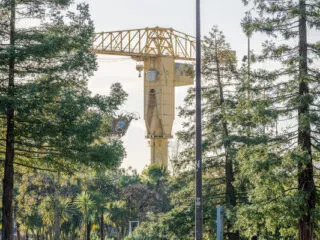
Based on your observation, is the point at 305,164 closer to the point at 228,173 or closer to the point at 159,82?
the point at 228,173

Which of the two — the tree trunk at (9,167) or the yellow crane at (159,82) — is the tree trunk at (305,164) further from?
the yellow crane at (159,82)

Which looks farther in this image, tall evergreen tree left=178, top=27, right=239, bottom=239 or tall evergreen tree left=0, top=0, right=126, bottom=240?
tall evergreen tree left=178, top=27, right=239, bottom=239

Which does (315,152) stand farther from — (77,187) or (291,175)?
(77,187)

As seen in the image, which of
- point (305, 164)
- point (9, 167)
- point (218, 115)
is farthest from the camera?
point (218, 115)

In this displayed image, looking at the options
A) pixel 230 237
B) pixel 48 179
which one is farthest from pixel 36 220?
pixel 230 237

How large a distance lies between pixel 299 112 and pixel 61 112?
744 centimetres

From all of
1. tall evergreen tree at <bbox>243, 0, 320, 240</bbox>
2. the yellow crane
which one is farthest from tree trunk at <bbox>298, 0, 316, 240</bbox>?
the yellow crane

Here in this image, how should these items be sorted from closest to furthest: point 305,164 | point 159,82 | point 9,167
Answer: point 305,164 < point 9,167 < point 159,82

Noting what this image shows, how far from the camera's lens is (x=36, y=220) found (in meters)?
65.6

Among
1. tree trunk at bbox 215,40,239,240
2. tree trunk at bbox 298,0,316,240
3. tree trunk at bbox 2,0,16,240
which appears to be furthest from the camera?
tree trunk at bbox 215,40,239,240

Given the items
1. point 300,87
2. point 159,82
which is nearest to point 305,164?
point 300,87

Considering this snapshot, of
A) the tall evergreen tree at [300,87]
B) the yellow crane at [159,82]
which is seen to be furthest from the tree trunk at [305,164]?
the yellow crane at [159,82]

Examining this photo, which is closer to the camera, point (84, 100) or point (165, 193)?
point (84, 100)

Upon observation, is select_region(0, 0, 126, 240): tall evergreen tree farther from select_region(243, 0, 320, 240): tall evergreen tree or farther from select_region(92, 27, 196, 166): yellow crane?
select_region(92, 27, 196, 166): yellow crane
